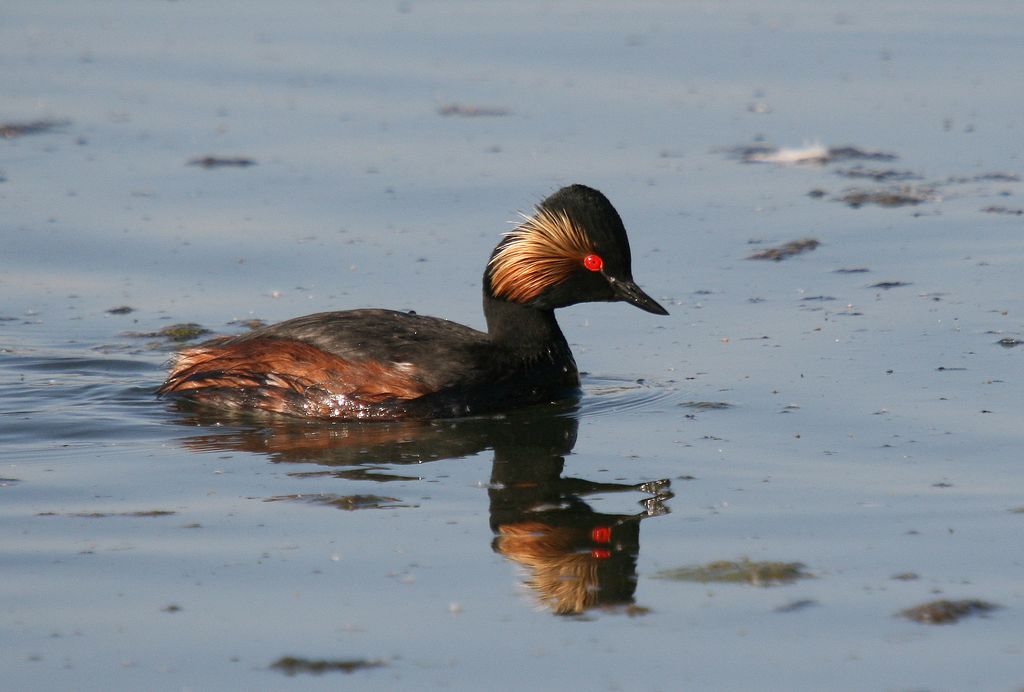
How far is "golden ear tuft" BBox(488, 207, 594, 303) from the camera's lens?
985 cm

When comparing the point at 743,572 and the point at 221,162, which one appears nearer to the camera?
the point at 743,572

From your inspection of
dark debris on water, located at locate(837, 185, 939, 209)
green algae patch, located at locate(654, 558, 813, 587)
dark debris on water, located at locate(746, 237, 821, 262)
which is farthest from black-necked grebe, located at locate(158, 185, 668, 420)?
dark debris on water, located at locate(837, 185, 939, 209)

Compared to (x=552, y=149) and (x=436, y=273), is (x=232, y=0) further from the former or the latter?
(x=436, y=273)

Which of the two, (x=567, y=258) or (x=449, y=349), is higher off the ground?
(x=567, y=258)

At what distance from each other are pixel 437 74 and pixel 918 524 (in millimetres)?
11035

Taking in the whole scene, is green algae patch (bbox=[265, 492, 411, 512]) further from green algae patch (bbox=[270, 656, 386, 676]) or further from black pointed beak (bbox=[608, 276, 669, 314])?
black pointed beak (bbox=[608, 276, 669, 314])

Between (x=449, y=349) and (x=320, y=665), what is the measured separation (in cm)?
388

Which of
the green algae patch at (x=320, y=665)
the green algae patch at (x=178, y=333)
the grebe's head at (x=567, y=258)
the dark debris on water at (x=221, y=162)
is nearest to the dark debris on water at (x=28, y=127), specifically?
the dark debris on water at (x=221, y=162)

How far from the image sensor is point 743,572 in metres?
6.86

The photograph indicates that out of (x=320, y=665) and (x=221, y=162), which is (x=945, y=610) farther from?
(x=221, y=162)

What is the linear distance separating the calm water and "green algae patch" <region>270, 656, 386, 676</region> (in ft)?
0.06

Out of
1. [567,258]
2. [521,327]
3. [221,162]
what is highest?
[221,162]

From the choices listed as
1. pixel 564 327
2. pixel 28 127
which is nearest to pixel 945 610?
pixel 564 327

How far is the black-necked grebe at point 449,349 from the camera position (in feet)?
31.2
